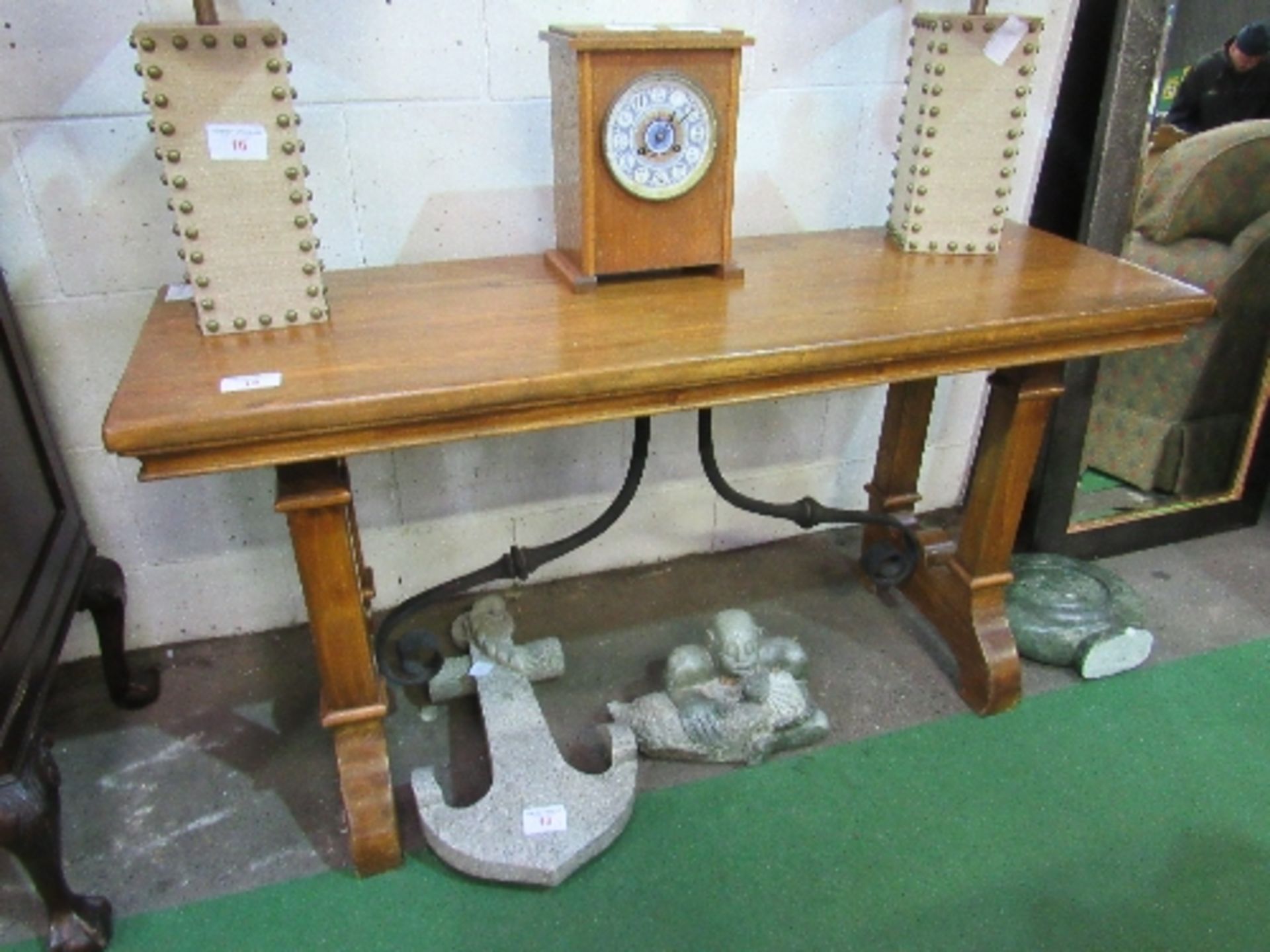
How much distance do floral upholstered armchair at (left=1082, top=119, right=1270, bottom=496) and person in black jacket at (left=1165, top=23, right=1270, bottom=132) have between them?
0.09 feet

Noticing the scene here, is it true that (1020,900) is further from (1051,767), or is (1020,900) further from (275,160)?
(275,160)

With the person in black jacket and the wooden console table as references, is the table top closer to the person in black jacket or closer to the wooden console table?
the wooden console table

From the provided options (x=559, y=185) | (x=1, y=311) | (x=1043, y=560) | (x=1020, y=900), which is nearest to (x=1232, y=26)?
(x=1043, y=560)

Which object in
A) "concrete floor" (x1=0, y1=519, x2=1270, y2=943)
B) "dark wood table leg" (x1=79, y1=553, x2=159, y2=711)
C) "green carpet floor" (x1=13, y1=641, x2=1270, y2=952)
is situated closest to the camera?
"green carpet floor" (x1=13, y1=641, x2=1270, y2=952)

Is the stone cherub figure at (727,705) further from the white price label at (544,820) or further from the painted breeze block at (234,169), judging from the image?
the painted breeze block at (234,169)

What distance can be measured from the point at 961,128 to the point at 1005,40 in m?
0.13

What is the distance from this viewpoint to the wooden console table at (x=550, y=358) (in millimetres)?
1067

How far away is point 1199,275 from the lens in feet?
6.51

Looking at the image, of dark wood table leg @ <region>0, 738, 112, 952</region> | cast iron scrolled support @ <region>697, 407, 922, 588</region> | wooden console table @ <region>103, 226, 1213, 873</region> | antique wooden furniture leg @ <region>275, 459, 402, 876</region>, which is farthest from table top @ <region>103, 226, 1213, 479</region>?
dark wood table leg @ <region>0, 738, 112, 952</region>

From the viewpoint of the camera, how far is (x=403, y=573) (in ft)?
6.42

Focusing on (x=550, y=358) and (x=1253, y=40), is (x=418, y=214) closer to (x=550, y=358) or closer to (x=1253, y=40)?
(x=550, y=358)

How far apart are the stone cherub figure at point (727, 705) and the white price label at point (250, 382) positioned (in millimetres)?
842

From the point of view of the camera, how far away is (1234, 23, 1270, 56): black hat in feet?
6.00

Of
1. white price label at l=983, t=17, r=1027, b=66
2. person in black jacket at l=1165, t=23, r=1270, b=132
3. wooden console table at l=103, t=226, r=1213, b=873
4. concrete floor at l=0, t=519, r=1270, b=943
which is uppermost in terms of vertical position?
white price label at l=983, t=17, r=1027, b=66
